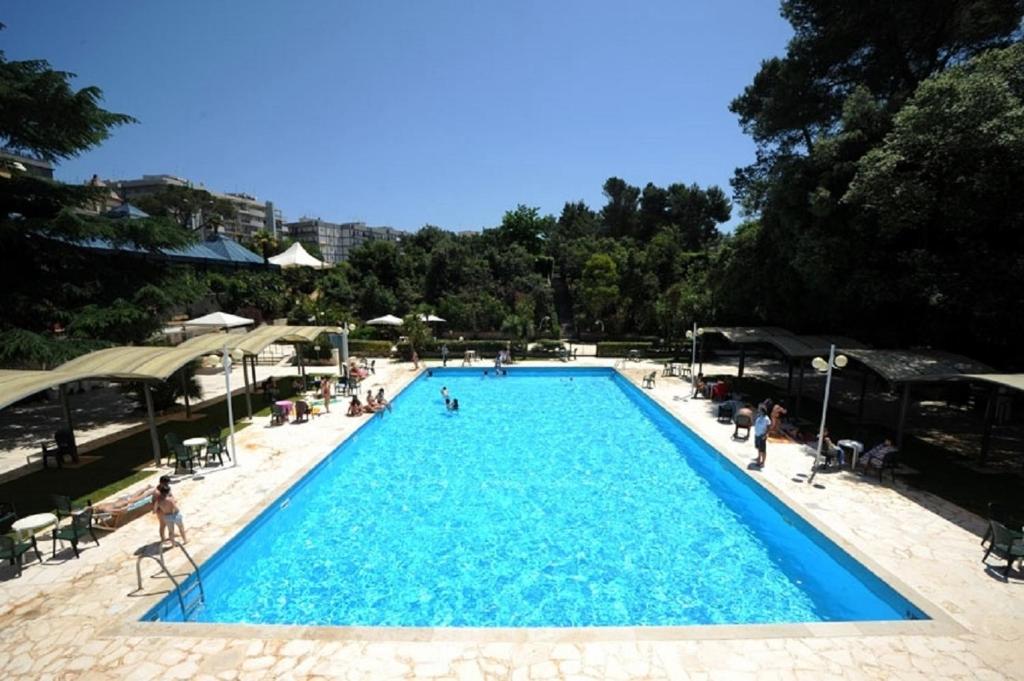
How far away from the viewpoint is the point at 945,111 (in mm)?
12383

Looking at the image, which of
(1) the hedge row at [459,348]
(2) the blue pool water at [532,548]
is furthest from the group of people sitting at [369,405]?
(1) the hedge row at [459,348]

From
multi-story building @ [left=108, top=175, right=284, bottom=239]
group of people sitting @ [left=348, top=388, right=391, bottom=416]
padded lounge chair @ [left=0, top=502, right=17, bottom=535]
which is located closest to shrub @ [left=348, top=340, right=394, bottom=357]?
group of people sitting @ [left=348, top=388, right=391, bottom=416]

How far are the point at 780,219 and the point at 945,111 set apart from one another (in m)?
5.78

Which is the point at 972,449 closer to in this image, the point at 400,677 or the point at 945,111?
the point at 945,111

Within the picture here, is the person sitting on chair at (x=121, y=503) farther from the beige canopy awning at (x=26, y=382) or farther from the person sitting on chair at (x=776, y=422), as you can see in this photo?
the person sitting on chair at (x=776, y=422)

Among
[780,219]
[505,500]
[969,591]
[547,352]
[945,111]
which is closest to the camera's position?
[969,591]

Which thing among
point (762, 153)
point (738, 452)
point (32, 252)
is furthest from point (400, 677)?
point (762, 153)

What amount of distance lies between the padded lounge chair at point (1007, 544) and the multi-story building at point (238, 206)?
355 feet

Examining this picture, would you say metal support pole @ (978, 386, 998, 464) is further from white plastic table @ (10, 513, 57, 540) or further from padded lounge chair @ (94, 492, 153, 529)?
white plastic table @ (10, 513, 57, 540)

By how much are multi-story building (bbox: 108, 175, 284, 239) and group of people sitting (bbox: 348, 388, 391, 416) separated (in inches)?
3659

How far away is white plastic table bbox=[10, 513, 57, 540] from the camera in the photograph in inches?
304

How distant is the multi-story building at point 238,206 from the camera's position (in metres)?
109

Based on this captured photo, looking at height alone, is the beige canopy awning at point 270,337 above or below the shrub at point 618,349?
above

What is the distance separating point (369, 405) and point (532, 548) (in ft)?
32.5
